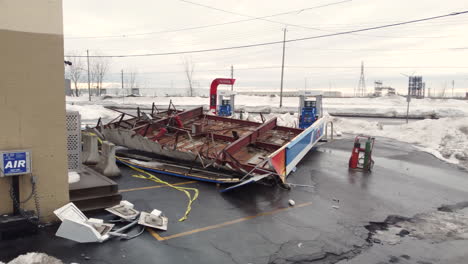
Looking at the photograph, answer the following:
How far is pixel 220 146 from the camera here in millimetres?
10961

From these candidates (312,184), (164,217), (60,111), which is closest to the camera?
(60,111)

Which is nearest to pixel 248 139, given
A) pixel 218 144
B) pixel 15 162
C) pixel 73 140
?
pixel 218 144

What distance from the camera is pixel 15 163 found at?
5082mm

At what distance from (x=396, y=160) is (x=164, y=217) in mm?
11123

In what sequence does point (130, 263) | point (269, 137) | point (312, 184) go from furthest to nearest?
point (269, 137) → point (312, 184) → point (130, 263)

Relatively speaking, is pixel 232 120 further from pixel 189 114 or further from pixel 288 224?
pixel 288 224

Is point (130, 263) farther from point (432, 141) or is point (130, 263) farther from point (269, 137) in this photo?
point (432, 141)

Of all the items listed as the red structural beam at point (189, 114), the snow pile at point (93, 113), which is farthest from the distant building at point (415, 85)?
the snow pile at point (93, 113)

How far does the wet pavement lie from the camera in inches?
202

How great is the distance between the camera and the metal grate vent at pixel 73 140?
7.27 m

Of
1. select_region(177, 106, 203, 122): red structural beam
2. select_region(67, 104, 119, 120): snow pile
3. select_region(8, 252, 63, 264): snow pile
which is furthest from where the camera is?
select_region(67, 104, 119, 120): snow pile

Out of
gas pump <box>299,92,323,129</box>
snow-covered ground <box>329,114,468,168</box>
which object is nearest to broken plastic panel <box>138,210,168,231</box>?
snow-covered ground <box>329,114,468,168</box>

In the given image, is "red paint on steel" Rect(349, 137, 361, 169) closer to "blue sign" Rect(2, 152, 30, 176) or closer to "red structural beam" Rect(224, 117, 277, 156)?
"red structural beam" Rect(224, 117, 277, 156)

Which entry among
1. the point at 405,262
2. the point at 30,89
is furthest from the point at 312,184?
the point at 30,89
